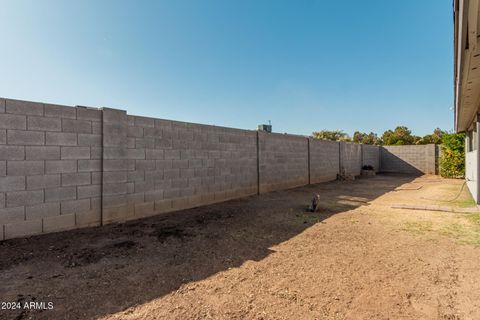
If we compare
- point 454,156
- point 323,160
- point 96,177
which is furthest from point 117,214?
point 454,156

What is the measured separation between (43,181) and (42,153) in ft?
1.53

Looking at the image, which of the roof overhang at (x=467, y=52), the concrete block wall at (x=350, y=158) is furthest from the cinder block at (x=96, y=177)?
the concrete block wall at (x=350, y=158)

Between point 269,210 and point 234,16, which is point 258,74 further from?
point 269,210

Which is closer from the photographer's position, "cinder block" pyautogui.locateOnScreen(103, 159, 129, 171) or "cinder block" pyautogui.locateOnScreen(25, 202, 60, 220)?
"cinder block" pyautogui.locateOnScreen(25, 202, 60, 220)

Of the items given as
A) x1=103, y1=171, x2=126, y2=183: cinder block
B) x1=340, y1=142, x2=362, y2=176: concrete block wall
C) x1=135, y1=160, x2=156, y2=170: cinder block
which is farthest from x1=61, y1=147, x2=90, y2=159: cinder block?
x1=340, y1=142, x2=362, y2=176: concrete block wall

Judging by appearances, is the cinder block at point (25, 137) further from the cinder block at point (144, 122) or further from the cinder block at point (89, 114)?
the cinder block at point (144, 122)

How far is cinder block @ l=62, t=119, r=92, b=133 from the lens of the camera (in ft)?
14.1

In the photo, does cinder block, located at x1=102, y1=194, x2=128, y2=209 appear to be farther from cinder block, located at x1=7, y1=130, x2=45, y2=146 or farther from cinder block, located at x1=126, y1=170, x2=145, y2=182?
cinder block, located at x1=7, y1=130, x2=45, y2=146

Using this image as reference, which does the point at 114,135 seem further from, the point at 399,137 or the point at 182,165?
the point at 399,137

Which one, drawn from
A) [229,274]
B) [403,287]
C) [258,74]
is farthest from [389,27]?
[229,274]

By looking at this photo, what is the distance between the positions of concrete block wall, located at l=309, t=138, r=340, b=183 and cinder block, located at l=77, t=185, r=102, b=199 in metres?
9.71

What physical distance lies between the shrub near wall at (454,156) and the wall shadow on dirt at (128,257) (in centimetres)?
1430

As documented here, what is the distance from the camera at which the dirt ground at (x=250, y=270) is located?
2.15 metres

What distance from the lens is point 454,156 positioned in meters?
14.7
